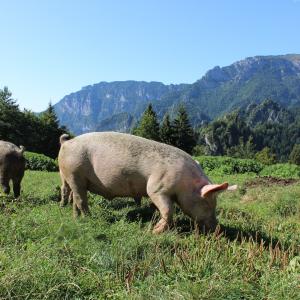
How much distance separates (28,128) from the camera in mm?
55719

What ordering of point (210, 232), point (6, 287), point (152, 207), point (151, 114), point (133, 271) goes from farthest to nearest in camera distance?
point (151, 114), point (152, 207), point (210, 232), point (133, 271), point (6, 287)

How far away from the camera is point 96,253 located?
18.0 ft

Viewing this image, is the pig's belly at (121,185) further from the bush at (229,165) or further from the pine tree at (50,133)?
the pine tree at (50,133)

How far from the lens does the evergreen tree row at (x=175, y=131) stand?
6028cm

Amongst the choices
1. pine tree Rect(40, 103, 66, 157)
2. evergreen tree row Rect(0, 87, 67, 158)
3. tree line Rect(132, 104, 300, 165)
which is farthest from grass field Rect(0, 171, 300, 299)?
tree line Rect(132, 104, 300, 165)

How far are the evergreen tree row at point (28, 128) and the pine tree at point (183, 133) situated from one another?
14530 mm

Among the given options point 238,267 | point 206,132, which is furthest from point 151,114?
point 206,132

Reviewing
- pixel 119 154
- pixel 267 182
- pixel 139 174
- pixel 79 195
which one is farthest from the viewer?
pixel 267 182

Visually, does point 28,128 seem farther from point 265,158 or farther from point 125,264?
point 125,264

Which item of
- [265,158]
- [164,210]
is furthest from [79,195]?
[265,158]

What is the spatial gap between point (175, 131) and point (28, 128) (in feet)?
57.8

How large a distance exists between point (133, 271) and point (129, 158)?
11.2 ft

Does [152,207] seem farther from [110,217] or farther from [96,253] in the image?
[96,253]

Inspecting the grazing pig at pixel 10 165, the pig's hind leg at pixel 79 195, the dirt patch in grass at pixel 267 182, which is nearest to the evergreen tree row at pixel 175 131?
the dirt patch in grass at pixel 267 182
